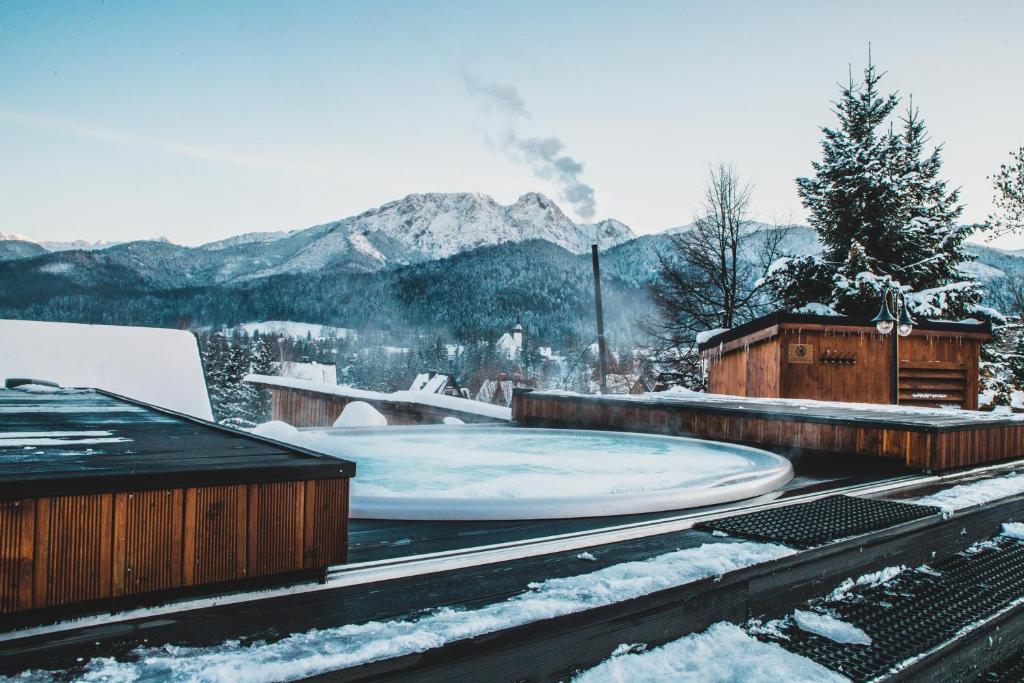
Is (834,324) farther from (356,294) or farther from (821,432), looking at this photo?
(356,294)

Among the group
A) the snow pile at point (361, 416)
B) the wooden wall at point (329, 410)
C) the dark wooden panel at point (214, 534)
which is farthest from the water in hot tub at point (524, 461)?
the wooden wall at point (329, 410)

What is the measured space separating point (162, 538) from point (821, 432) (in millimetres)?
3014

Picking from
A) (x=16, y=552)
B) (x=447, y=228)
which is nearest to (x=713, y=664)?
(x=16, y=552)

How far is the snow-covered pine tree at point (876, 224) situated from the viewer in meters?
11.0

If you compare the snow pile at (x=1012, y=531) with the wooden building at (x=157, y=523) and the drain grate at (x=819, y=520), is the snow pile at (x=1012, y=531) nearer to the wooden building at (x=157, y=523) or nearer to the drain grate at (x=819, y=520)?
the drain grate at (x=819, y=520)

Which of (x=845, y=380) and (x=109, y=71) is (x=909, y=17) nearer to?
(x=845, y=380)

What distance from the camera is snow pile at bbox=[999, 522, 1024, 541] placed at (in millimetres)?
2123

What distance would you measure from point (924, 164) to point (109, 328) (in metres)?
16.0

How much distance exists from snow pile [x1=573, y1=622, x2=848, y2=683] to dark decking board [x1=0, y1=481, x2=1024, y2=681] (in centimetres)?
2

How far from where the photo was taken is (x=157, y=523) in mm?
914

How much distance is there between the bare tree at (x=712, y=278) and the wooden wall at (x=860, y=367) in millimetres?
4750

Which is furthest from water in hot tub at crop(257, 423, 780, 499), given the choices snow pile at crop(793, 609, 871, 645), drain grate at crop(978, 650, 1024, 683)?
drain grate at crop(978, 650, 1024, 683)

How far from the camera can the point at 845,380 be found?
7.64 meters

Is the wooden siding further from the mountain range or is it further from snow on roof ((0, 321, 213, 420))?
the mountain range
